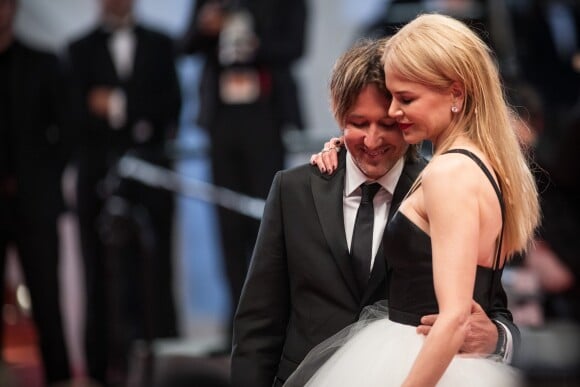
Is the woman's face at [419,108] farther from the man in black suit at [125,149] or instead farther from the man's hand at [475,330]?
the man in black suit at [125,149]

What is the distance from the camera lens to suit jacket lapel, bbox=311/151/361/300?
2850mm

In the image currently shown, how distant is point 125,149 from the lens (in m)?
6.03

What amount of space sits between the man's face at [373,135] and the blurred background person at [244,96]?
2518 mm

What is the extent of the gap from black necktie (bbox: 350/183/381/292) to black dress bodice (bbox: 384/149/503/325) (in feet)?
0.69

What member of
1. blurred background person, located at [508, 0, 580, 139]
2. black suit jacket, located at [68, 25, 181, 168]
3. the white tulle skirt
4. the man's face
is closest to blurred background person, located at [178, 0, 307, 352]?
black suit jacket, located at [68, 25, 181, 168]

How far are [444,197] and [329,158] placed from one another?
0.64 m

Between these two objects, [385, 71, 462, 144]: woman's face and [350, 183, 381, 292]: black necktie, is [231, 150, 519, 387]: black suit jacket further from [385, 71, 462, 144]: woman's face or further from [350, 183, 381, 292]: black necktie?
[385, 71, 462, 144]: woman's face

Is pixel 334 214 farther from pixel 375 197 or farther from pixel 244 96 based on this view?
pixel 244 96

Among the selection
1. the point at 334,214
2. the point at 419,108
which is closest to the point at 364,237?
the point at 334,214

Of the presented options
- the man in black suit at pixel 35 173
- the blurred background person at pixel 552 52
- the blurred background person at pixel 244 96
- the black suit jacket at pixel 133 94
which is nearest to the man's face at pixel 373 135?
the blurred background person at pixel 552 52

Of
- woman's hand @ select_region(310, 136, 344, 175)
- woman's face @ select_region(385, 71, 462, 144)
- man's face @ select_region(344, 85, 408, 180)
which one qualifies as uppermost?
woman's face @ select_region(385, 71, 462, 144)

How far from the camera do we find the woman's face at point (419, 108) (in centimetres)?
256

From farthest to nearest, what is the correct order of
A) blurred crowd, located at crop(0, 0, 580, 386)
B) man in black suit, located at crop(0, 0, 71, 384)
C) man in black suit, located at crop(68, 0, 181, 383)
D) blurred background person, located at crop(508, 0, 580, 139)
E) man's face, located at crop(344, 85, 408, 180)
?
man in black suit, located at crop(68, 0, 181, 383), man in black suit, located at crop(0, 0, 71, 384), blurred crowd, located at crop(0, 0, 580, 386), blurred background person, located at crop(508, 0, 580, 139), man's face, located at crop(344, 85, 408, 180)

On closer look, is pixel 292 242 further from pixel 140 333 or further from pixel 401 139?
pixel 140 333
